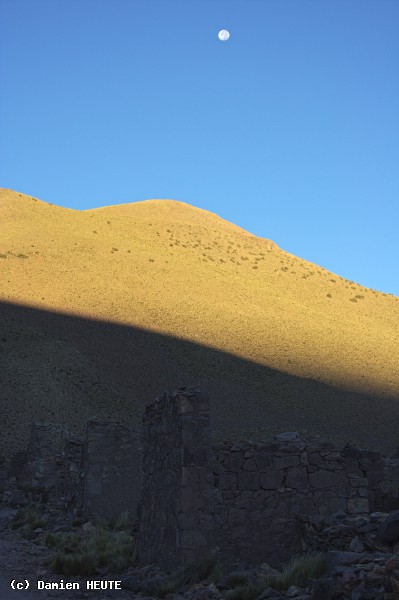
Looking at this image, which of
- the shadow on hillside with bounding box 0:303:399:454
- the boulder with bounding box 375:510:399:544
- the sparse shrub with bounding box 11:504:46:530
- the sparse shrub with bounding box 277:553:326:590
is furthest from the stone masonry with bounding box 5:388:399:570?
the shadow on hillside with bounding box 0:303:399:454

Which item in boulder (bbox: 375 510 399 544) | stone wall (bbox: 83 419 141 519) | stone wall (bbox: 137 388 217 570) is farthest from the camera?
stone wall (bbox: 83 419 141 519)

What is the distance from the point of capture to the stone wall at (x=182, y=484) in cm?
1052

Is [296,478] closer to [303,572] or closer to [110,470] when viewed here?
[303,572]

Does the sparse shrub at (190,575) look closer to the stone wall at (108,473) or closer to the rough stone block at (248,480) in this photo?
the rough stone block at (248,480)

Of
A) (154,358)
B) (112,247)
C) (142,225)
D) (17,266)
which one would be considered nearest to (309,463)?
(154,358)

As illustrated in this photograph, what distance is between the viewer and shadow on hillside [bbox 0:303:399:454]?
40406mm

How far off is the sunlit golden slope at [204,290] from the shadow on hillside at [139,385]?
227 centimetres

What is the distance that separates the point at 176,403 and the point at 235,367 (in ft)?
126

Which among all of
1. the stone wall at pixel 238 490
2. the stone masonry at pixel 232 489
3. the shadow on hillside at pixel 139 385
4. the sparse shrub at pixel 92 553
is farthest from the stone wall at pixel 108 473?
the shadow on hillside at pixel 139 385

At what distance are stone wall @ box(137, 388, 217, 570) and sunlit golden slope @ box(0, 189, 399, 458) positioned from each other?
38687mm

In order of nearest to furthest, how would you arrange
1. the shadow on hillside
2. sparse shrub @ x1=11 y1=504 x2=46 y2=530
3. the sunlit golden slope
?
sparse shrub @ x1=11 y1=504 x2=46 y2=530 < the shadow on hillside < the sunlit golden slope

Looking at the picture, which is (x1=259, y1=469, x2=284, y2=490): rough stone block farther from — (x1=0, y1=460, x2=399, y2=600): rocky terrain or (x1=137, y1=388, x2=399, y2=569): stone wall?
(x1=0, y1=460, x2=399, y2=600): rocky terrain

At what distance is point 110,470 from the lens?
18562 millimetres

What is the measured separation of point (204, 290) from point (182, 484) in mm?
52540
